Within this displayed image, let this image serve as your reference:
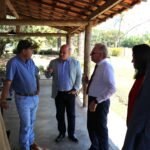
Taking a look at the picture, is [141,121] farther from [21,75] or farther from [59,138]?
[59,138]

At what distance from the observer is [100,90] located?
13.0 ft

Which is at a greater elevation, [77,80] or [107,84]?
[107,84]

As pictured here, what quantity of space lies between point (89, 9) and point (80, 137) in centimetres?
311

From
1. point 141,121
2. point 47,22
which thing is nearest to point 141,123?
point 141,121

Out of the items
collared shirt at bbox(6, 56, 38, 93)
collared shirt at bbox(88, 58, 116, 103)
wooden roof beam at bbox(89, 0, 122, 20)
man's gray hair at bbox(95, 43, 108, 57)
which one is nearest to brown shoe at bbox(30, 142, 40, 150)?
collared shirt at bbox(6, 56, 38, 93)

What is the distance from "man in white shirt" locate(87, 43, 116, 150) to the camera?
3.90 metres

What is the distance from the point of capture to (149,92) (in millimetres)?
1808

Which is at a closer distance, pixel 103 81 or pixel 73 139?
pixel 103 81

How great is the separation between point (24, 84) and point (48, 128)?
6.66 ft

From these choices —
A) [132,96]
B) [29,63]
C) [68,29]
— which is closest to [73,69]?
[29,63]

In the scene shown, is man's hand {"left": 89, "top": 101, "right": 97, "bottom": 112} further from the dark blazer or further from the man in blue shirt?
the dark blazer

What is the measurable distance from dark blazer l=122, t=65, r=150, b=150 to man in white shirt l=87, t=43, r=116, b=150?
193 cm

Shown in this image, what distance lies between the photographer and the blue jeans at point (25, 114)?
3.94 meters

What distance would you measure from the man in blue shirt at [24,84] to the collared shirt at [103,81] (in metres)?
0.76
